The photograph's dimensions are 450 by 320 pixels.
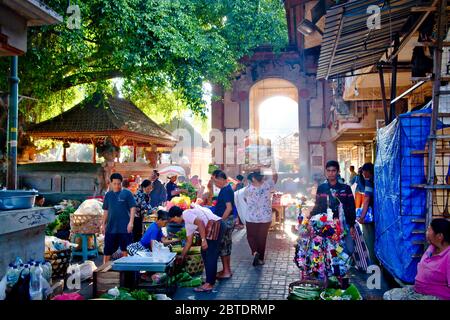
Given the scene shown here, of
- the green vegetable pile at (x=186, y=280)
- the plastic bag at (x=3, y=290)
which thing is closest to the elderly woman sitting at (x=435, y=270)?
the green vegetable pile at (x=186, y=280)

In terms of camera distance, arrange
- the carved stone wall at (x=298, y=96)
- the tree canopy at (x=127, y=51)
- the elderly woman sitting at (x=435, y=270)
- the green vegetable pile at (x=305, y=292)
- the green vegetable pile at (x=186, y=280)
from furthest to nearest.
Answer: the carved stone wall at (x=298, y=96), the tree canopy at (x=127, y=51), the green vegetable pile at (x=186, y=280), the green vegetable pile at (x=305, y=292), the elderly woman sitting at (x=435, y=270)

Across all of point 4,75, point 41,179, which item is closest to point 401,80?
point 4,75

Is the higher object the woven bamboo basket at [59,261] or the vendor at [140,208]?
the vendor at [140,208]

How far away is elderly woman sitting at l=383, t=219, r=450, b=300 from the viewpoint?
4148 millimetres

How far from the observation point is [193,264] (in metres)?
A: 7.17

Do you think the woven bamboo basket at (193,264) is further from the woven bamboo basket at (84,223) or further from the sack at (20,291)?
the sack at (20,291)

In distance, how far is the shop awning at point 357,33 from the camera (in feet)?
17.7

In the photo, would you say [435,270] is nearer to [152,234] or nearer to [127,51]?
[152,234]

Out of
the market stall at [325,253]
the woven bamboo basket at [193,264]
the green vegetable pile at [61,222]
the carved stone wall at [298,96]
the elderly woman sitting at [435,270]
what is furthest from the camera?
the carved stone wall at [298,96]

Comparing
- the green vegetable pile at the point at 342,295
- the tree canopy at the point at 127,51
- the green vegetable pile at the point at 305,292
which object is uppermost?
the tree canopy at the point at 127,51

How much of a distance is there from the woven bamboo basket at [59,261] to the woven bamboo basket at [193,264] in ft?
6.83

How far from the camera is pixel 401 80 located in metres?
9.99

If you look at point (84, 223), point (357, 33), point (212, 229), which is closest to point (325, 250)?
point (212, 229)

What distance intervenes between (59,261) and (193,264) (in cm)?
231
